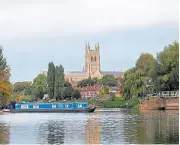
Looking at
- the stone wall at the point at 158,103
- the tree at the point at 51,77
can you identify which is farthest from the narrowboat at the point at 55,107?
the tree at the point at 51,77

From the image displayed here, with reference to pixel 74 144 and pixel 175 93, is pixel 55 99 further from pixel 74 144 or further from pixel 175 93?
pixel 74 144

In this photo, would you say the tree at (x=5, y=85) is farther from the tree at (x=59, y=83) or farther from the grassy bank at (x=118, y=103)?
the tree at (x=59, y=83)

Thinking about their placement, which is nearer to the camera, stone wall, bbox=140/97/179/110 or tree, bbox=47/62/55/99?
stone wall, bbox=140/97/179/110

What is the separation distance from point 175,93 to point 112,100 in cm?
6538

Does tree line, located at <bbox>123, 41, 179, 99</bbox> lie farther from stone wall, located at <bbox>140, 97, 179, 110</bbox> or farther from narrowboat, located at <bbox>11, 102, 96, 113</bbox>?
narrowboat, located at <bbox>11, 102, 96, 113</bbox>

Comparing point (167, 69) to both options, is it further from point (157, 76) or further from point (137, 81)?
point (137, 81)

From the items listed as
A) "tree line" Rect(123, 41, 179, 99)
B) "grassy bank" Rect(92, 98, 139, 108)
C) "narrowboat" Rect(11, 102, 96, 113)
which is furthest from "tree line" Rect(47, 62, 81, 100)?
"narrowboat" Rect(11, 102, 96, 113)

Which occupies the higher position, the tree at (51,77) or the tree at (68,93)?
the tree at (51,77)

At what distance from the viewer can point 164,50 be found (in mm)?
110062

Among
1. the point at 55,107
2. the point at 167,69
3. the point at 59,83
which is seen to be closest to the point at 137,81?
the point at 167,69

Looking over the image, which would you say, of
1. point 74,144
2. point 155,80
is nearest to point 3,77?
point 155,80

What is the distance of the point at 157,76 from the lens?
110062 millimetres

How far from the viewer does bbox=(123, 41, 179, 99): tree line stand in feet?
350

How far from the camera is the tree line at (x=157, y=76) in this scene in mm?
106812
